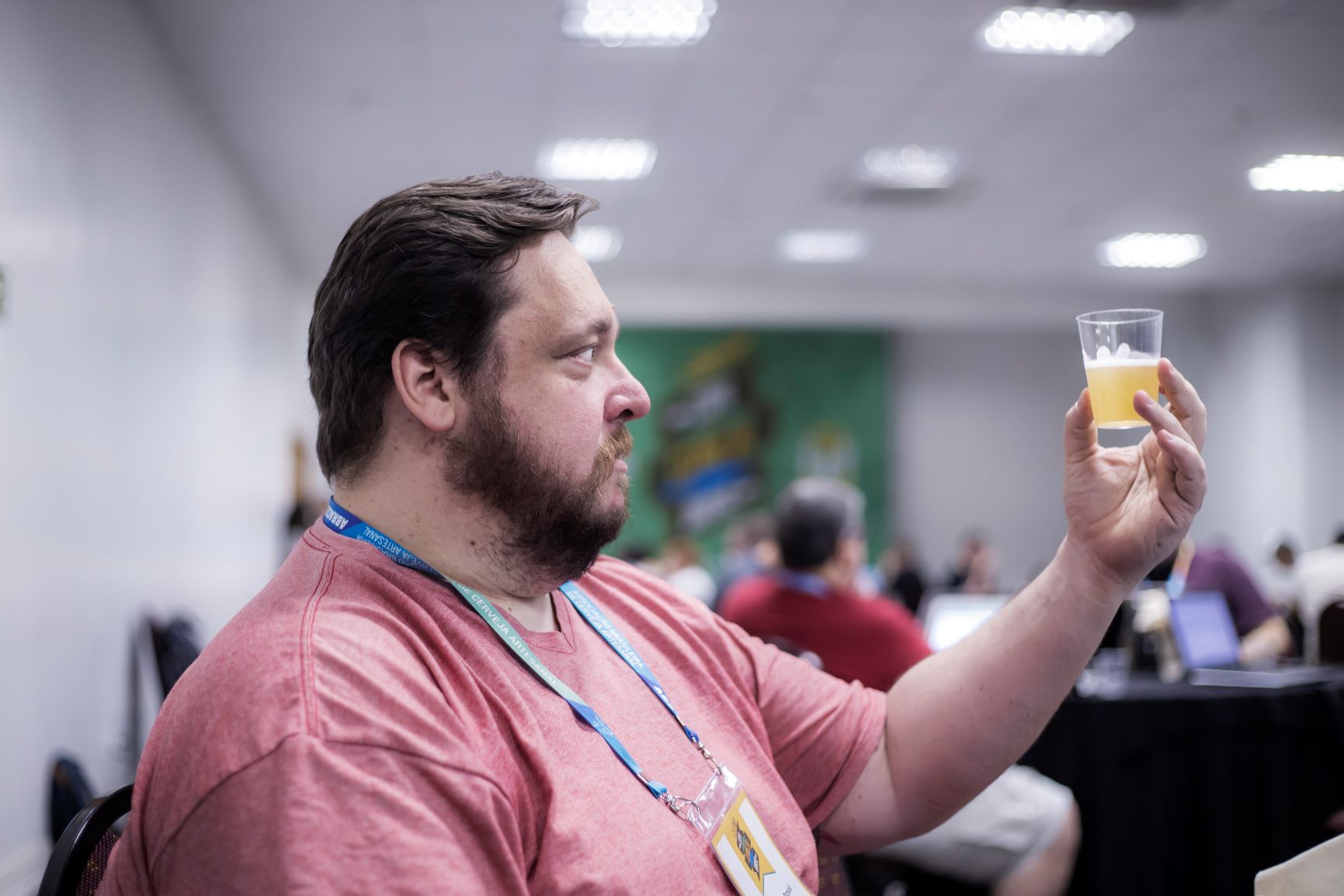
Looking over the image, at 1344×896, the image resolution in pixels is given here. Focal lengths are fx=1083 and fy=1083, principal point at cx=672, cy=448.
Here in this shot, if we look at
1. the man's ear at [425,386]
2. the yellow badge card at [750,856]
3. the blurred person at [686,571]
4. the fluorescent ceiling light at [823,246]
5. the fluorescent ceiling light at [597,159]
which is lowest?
the blurred person at [686,571]

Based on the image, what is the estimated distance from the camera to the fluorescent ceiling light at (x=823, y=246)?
797cm

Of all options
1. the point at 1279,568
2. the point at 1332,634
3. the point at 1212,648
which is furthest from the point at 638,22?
the point at 1279,568

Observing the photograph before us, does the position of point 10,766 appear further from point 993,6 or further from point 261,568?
point 261,568

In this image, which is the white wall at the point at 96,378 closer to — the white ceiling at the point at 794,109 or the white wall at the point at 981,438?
the white ceiling at the point at 794,109

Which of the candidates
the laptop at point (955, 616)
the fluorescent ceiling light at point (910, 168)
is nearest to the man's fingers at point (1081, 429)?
the laptop at point (955, 616)

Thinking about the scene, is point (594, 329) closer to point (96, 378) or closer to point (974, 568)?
point (96, 378)

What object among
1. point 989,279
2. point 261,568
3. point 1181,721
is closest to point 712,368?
point 989,279

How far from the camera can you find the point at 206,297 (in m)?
5.00

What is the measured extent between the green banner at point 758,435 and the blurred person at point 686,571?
0.39 m

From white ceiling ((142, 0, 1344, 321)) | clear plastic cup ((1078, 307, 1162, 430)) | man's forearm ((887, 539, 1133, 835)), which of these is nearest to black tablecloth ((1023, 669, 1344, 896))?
man's forearm ((887, 539, 1133, 835))

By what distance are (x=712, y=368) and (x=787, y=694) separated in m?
8.87

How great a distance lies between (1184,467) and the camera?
100 cm

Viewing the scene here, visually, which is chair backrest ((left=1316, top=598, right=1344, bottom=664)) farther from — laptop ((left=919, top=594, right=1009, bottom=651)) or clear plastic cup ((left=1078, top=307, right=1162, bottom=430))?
clear plastic cup ((left=1078, top=307, right=1162, bottom=430))

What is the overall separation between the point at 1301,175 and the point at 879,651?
16.8 feet
